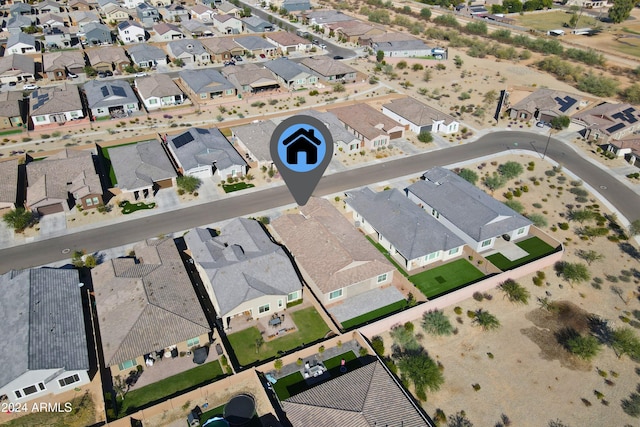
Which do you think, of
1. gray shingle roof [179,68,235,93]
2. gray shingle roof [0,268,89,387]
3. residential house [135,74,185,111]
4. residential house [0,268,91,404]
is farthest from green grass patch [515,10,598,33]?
residential house [0,268,91,404]

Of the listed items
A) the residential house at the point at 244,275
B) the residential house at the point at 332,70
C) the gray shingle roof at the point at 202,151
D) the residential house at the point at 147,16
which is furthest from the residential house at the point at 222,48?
the residential house at the point at 244,275

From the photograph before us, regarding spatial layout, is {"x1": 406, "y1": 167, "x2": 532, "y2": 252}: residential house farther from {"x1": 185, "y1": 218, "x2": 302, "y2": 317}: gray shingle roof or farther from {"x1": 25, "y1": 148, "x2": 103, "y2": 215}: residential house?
{"x1": 25, "y1": 148, "x2": 103, "y2": 215}: residential house

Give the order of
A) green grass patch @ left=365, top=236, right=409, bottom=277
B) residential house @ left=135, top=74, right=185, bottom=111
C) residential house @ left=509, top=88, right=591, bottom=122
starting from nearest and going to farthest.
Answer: green grass patch @ left=365, top=236, right=409, bottom=277, residential house @ left=509, top=88, right=591, bottom=122, residential house @ left=135, top=74, right=185, bottom=111

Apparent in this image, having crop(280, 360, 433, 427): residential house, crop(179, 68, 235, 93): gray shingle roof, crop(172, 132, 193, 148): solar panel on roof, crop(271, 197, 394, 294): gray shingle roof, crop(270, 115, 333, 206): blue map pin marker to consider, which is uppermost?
crop(270, 115, 333, 206): blue map pin marker

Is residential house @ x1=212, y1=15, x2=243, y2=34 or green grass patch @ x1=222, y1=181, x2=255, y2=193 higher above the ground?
residential house @ x1=212, y1=15, x2=243, y2=34

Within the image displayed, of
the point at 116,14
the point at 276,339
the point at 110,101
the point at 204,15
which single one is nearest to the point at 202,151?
the point at 110,101

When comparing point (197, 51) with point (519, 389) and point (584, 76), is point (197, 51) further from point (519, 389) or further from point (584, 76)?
point (519, 389)
